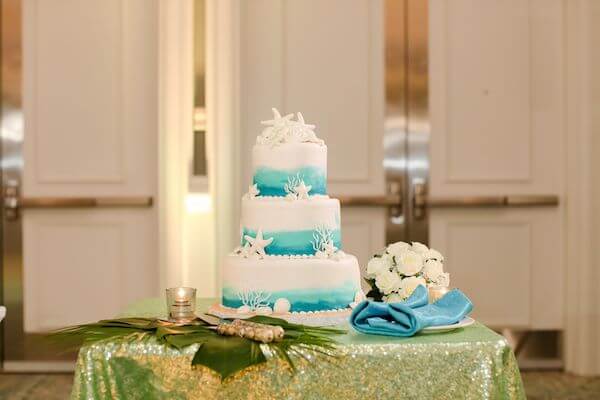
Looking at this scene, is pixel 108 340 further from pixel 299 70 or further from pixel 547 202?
pixel 547 202

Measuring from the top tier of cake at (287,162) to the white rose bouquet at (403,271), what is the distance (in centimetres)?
25

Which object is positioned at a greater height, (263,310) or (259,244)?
(259,244)

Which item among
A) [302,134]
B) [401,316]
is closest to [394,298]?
[401,316]

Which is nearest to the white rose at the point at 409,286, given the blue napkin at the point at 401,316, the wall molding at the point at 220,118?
the blue napkin at the point at 401,316

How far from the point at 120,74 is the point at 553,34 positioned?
7.46 feet

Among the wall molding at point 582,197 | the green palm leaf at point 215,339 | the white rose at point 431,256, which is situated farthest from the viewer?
the wall molding at point 582,197

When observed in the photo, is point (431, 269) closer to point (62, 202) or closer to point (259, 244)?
point (259, 244)

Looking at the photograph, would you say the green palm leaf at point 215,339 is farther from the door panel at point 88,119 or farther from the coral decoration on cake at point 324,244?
the door panel at point 88,119

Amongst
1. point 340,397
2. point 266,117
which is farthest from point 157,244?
point 340,397

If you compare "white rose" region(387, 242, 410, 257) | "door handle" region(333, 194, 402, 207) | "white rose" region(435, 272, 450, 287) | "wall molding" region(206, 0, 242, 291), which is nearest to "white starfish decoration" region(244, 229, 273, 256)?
"white rose" region(387, 242, 410, 257)

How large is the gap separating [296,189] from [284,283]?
0.25 m

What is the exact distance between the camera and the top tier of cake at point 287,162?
2.21 metres

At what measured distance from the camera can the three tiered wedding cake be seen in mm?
2098

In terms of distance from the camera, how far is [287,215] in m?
2.16
